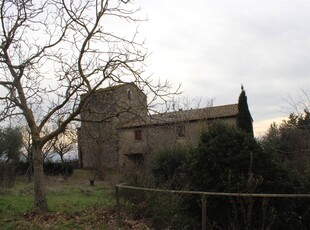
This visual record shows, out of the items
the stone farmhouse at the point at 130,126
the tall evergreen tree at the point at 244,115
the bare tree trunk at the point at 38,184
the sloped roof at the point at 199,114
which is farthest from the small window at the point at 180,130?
the bare tree trunk at the point at 38,184

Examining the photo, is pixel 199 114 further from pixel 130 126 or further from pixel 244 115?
pixel 130 126

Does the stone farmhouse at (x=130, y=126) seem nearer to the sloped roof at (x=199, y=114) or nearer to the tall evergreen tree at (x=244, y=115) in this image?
the sloped roof at (x=199, y=114)

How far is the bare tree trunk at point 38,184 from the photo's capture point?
508 inches

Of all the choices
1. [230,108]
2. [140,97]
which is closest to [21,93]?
[140,97]

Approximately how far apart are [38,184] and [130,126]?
37.6 ft

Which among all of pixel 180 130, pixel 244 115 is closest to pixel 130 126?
pixel 180 130

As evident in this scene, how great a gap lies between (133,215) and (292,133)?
1819 centimetres

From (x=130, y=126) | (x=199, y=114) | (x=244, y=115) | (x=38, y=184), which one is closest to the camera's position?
(x=38, y=184)

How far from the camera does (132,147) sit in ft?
155

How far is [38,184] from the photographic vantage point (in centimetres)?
1313

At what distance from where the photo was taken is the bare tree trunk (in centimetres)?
1291

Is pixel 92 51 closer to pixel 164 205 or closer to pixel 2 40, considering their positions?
pixel 2 40

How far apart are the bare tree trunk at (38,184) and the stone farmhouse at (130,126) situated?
193cm

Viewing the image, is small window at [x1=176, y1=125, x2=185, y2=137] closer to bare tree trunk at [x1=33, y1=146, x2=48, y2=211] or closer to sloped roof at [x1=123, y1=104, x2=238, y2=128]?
sloped roof at [x1=123, y1=104, x2=238, y2=128]
